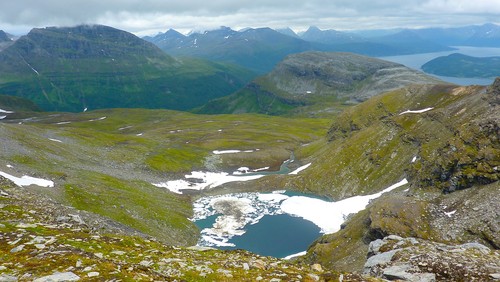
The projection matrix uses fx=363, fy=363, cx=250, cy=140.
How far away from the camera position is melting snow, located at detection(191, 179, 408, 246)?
89312 millimetres

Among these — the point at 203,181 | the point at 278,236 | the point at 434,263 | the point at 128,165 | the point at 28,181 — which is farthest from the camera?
the point at 203,181

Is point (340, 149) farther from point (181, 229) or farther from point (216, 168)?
point (181, 229)

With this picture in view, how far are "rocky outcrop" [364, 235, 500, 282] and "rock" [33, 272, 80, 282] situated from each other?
66.1ft

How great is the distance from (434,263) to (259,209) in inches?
3152

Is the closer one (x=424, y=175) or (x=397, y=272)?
(x=397, y=272)

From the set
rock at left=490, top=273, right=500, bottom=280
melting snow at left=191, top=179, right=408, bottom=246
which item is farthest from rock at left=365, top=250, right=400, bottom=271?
melting snow at left=191, top=179, right=408, bottom=246

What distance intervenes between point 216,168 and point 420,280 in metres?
124

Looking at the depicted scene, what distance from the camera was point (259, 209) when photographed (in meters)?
104

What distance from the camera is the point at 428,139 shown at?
338 feet

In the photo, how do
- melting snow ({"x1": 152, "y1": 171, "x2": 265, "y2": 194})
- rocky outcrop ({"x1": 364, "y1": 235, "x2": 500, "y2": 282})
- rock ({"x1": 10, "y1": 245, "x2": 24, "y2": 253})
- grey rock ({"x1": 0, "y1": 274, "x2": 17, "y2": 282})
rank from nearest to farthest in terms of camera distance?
grey rock ({"x1": 0, "y1": 274, "x2": 17, "y2": 282})
rock ({"x1": 10, "y1": 245, "x2": 24, "y2": 253})
rocky outcrop ({"x1": 364, "y1": 235, "x2": 500, "y2": 282})
melting snow ({"x1": 152, "y1": 171, "x2": 265, "y2": 194})

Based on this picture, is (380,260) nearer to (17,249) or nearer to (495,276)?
(495,276)

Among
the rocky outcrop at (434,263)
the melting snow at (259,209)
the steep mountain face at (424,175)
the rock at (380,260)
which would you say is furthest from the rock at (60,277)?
the melting snow at (259,209)

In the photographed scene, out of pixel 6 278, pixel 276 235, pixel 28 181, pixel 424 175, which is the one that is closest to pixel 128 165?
pixel 28 181

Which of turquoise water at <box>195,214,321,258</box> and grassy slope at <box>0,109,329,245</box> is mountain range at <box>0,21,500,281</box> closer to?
grassy slope at <box>0,109,329,245</box>
